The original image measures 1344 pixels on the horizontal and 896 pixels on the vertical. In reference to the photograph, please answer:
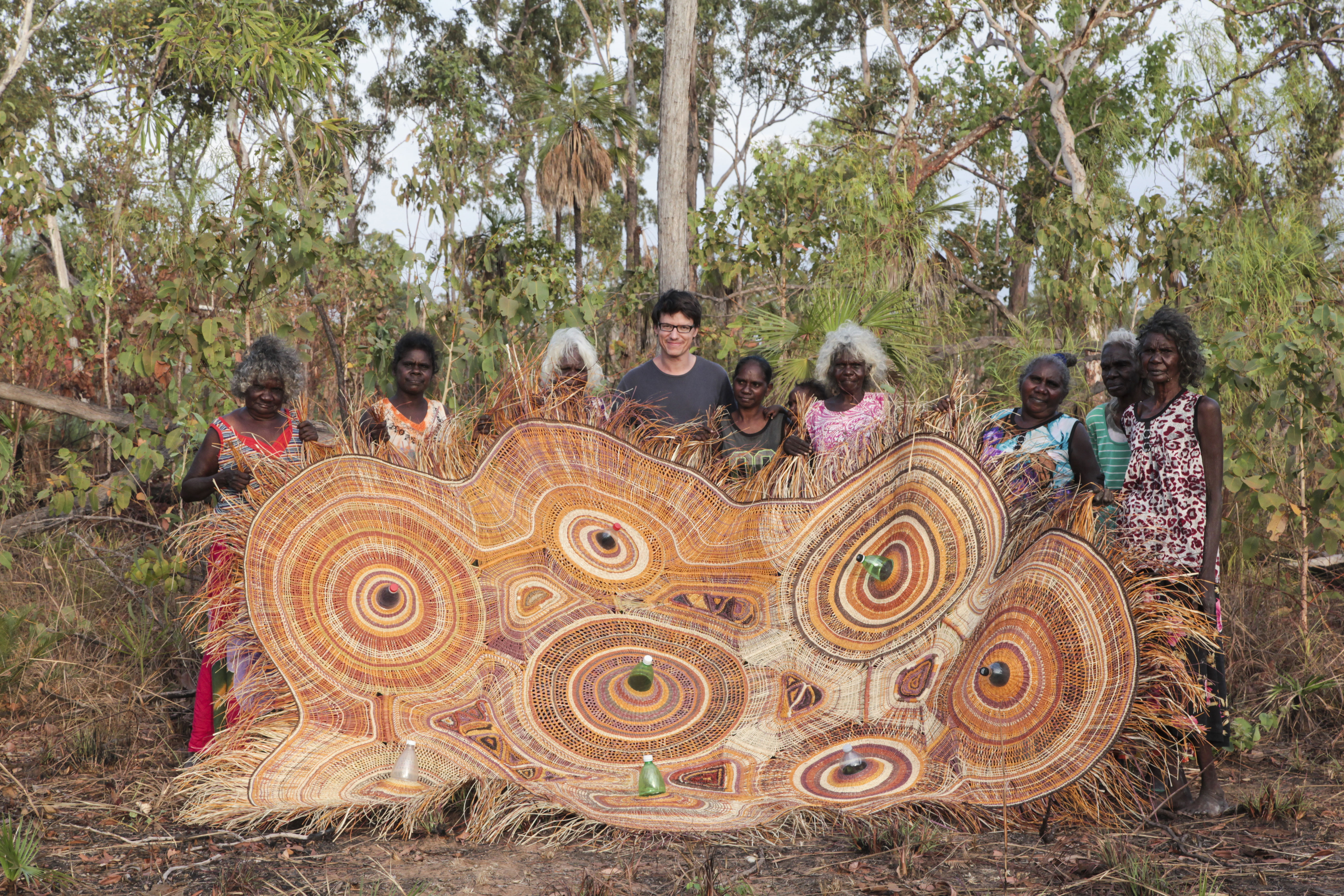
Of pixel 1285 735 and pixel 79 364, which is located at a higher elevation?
pixel 79 364

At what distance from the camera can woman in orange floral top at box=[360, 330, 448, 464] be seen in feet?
12.0

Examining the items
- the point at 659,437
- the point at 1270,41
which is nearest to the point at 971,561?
the point at 659,437

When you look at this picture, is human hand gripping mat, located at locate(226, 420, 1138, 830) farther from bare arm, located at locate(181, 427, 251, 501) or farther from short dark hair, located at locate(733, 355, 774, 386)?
short dark hair, located at locate(733, 355, 774, 386)

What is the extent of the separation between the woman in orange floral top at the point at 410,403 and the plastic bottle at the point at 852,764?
1.73 metres

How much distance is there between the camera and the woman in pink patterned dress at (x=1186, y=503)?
3.20 metres

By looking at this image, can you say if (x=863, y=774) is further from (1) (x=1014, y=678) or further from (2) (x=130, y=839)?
(2) (x=130, y=839)

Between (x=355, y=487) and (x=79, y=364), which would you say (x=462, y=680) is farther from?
(x=79, y=364)

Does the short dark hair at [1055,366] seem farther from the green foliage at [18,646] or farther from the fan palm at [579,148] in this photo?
the fan palm at [579,148]

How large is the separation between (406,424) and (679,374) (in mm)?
998

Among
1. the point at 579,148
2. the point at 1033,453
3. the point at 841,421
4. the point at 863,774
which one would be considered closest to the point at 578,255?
the point at 579,148

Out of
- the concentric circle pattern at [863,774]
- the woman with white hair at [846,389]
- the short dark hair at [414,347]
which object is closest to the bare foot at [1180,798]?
the concentric circle pattern at [863,774]

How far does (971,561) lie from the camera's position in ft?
10.7

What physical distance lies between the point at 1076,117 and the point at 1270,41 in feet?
7.53

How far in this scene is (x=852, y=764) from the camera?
3.27 meters
